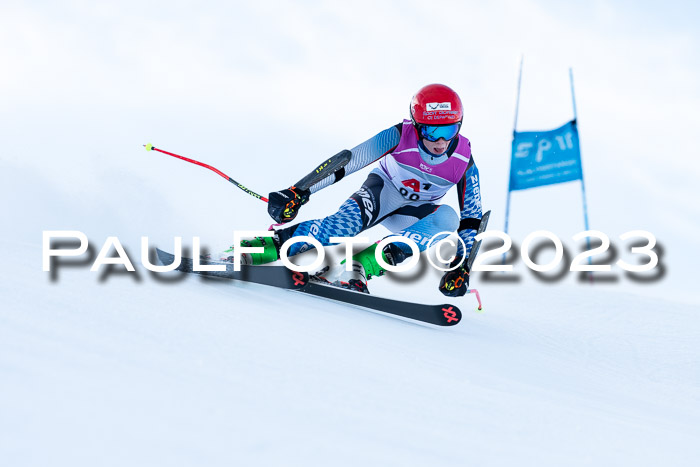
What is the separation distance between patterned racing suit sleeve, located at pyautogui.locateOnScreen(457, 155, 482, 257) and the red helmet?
51 cm

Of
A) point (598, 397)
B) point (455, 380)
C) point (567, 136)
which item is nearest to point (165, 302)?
point (455, 380)

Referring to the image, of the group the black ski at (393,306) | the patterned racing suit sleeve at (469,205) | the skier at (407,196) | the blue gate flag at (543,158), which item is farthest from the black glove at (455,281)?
the blue gate flag at (543,158)

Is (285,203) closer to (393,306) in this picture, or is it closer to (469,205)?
(393,306)

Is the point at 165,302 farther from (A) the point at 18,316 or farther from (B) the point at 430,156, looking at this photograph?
(B) the point at 430,156

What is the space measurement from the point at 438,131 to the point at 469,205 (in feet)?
2.21

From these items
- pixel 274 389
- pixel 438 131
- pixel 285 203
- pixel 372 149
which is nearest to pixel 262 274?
pixel 285 203

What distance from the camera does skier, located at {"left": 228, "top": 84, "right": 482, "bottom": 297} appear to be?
4.04 m

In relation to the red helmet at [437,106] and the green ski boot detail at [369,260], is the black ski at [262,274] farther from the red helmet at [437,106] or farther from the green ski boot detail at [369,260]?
the red helmet at [437,106]

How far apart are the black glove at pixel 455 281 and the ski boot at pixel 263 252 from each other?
1118mm

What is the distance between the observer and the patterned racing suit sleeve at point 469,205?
4.43 meters

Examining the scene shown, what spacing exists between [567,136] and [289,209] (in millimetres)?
5860

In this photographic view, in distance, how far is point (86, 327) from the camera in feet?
5.87

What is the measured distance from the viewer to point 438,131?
407 centimetres

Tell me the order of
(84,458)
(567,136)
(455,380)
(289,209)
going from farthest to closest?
(567,136), (289,209), (455,380), (84,458)
